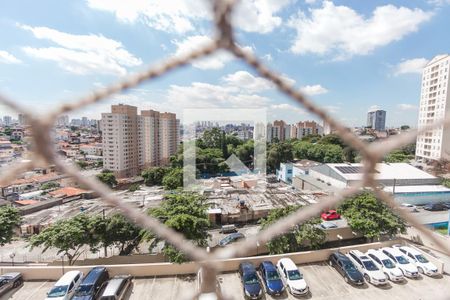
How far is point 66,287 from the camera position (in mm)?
3484

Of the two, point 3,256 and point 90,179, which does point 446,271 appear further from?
point 3,256

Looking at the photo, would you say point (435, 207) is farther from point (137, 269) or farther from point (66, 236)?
point (66, 236)

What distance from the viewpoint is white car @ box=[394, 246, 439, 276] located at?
419 centimetres

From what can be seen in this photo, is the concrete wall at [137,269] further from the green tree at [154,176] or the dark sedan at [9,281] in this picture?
the green tree at [154,176]

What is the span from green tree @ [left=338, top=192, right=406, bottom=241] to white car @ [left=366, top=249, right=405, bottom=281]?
1.71 ft

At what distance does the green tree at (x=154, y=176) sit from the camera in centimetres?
1485

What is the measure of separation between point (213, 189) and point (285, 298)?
8.60 m

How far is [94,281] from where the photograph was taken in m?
3.62

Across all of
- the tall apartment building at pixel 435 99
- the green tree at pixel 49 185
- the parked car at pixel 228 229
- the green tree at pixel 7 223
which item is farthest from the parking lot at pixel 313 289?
the tall apartment building at pixel 435 99

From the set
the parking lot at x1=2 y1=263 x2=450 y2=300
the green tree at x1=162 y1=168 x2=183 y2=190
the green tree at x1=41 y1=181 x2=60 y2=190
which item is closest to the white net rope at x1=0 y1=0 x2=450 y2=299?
the parking lot at x1=2 y1=263 x2=450 y2=300

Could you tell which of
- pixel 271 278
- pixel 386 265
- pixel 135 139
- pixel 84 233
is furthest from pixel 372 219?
pixel 135 139

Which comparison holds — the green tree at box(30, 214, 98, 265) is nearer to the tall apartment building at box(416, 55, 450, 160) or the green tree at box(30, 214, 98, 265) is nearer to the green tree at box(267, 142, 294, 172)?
the green tree at box(267, 142, 294, 172)

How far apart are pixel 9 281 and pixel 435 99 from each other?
20.3 meters

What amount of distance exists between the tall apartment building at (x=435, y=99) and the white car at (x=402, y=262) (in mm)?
12243
